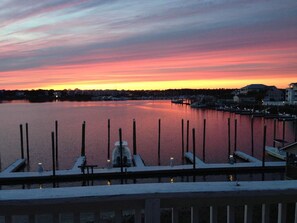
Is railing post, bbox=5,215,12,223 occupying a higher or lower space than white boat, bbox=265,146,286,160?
higher

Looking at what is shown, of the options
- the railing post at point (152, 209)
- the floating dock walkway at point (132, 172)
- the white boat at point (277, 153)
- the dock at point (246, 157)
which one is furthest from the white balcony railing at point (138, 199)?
the white boat at point (277, 153)

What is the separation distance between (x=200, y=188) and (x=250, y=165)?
2641 cm

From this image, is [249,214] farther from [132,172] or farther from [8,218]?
[132,172]

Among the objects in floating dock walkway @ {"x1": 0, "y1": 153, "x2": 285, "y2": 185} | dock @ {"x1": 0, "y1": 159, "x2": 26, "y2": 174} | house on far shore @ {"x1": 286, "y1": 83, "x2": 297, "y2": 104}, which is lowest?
dock @ {"x1": 0, "y1": 159, "x2": 26, "y2": 174}

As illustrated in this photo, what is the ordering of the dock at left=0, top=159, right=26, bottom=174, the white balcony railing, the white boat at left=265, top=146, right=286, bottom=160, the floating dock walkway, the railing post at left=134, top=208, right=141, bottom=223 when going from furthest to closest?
the white boat at left=265, top=146, right=286, bottom=160
the dock at left=0, top=159, right=26, bottom=174
the floating dock walkway
the railing post at left=134, top=208, right=141, bottom=223
the white balcony railing

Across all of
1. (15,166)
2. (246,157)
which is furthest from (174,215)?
(246,157)

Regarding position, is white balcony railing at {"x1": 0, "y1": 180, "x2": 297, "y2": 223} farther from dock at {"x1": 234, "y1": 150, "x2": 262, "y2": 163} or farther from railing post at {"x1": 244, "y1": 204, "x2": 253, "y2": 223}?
dock at {"x1": 234, "y1": 150, "x2": 262, "y2": 163}

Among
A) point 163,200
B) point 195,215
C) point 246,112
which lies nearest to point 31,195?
point 163,200

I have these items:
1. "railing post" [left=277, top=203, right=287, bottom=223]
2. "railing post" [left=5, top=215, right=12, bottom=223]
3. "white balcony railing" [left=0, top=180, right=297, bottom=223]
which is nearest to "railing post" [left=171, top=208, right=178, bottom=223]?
"white balcony railing" [left=0, top=180, right=297, bottom=223]

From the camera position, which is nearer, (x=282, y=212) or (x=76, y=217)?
(x=76, y=217)

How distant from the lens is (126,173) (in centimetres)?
2502

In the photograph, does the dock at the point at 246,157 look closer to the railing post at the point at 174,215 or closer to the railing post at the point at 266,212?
the railing post at the point at 266,212

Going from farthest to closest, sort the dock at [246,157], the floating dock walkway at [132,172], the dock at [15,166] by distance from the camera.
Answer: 1. the dock at [246,157]
2. the dock at [15,166]
3. the floating dock walkway at [132,172]

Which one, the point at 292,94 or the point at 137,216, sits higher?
the point at 137,216
